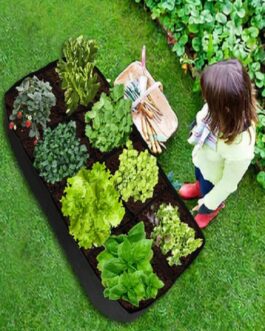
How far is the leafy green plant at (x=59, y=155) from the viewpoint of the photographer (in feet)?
12.3

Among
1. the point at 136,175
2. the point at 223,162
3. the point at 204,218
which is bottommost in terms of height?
the point at 204,218

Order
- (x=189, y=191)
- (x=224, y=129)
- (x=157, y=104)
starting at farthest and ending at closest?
1. (x=157, y=104)
2. (x=189, y=191)
3. (x=224, y=129)

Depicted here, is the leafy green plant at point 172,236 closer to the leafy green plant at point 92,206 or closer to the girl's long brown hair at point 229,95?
the leafy green plant at point 92,206

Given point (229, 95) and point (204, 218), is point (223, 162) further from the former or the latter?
point (204, 218)

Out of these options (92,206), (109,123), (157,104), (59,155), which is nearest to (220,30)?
(157,104)

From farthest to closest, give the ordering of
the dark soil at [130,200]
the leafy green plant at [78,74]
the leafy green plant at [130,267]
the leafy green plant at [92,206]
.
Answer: the leafy green plant at [78,74] < the dark soil at [130,200] < the leafy green plant at [92,206] < the leafy green plant at [130,267]

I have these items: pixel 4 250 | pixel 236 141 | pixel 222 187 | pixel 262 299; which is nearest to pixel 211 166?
pixel 222 187

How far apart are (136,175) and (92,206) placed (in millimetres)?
353

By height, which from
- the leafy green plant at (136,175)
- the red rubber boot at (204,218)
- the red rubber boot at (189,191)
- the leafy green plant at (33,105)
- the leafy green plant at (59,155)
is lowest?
the red rubber boot at (204,218)

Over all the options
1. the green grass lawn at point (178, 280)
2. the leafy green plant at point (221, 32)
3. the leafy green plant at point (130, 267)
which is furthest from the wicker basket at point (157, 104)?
the leafy green plant at point (130, 267)

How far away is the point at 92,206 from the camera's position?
355 cm

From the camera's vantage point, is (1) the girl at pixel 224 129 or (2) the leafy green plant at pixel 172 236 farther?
(2) the leafy green plant at pixel 172 236

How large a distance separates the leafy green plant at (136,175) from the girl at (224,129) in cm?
34

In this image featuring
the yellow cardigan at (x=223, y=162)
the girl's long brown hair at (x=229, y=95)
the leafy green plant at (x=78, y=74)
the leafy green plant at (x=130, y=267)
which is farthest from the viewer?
the leafy green plant at (x=78, y=74)
